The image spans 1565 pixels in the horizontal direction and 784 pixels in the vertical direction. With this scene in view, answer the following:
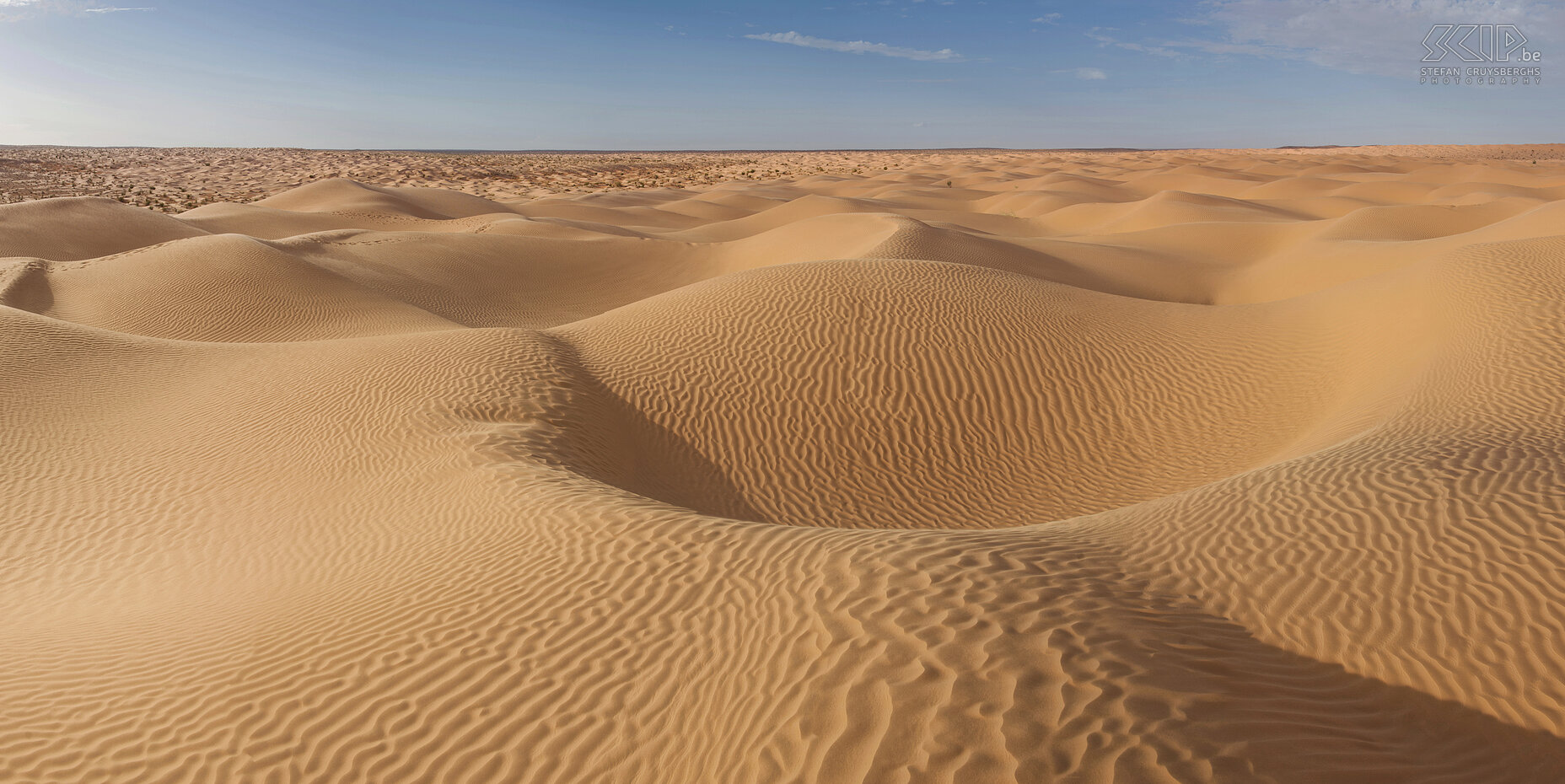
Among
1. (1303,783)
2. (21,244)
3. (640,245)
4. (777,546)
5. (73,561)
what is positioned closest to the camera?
(1303,783)

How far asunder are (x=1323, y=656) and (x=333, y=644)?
202 inches

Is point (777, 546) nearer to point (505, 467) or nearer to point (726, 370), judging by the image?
point (505, 467)

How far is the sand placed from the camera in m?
3.78

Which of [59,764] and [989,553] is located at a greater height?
[989,553]

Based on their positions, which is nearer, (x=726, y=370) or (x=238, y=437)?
(x=238, y=437)

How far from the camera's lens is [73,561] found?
703 centimetres

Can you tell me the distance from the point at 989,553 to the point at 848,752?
5.87 feet

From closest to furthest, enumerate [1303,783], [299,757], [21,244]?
[1303,783]
[299,757]
[21,244]

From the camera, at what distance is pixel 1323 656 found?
4277 mm

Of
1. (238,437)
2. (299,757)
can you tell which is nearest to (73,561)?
(238,437)

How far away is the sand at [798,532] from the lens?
3.78 meters

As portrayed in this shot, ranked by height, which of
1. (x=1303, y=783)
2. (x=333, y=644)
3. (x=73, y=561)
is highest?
(x=1303, y=783)

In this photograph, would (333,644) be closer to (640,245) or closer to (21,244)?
(640,245)

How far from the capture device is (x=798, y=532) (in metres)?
5.57
